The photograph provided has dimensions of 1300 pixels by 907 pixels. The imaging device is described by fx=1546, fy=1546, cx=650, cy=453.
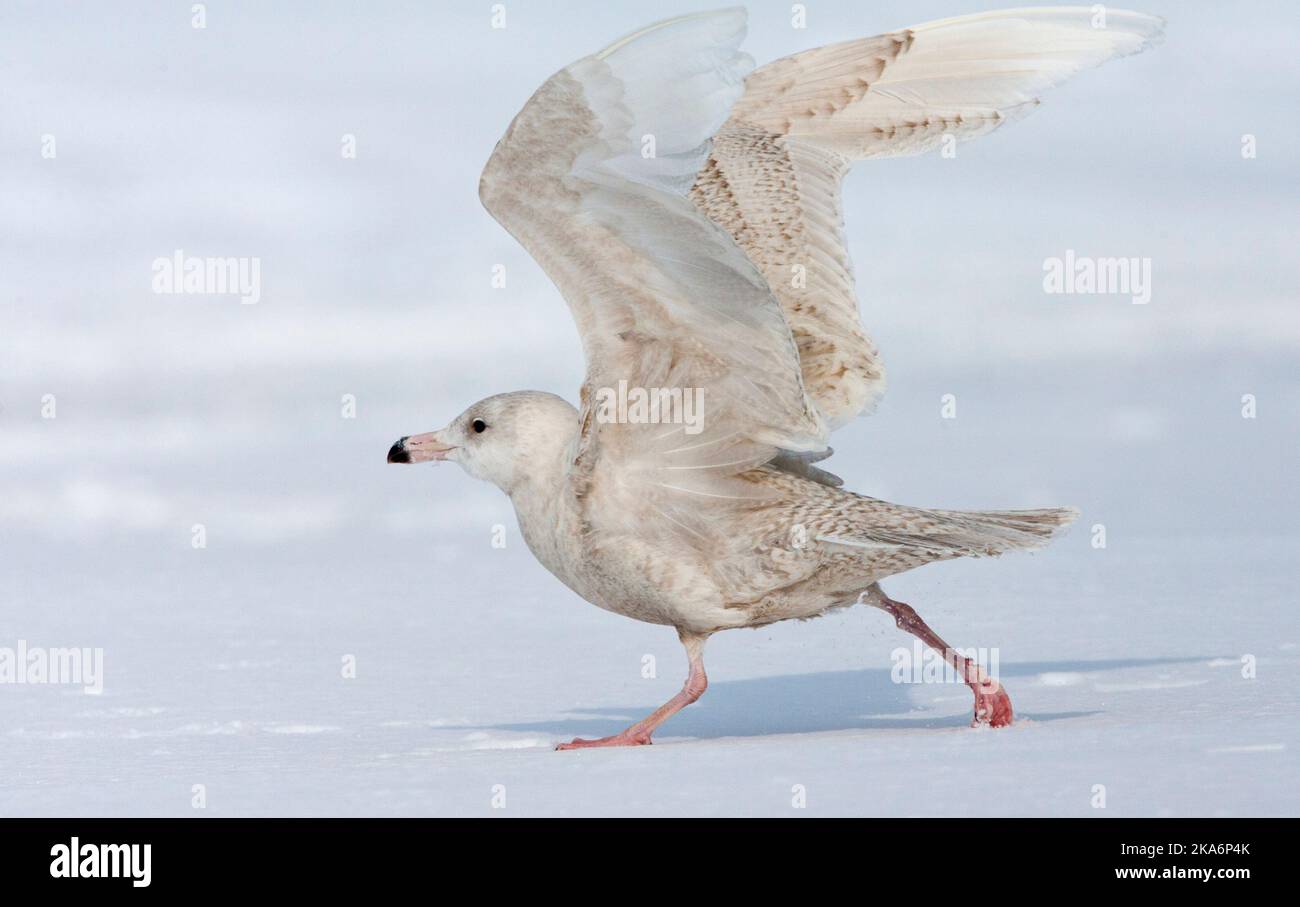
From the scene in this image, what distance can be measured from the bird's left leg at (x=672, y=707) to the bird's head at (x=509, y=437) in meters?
0.89

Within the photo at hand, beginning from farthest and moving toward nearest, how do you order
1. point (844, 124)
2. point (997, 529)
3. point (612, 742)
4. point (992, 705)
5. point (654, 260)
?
point (844, 124) < point (992, 705) < point (612, 742) < point (997, 529) < point (654, 260)

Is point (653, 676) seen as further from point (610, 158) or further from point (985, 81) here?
point (610, 158)

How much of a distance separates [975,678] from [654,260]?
222cm

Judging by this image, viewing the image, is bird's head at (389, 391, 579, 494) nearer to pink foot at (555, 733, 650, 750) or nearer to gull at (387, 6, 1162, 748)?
gull at (387, 6, 1162, 748)

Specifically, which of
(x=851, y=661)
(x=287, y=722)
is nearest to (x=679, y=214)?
(x=287, y=722)

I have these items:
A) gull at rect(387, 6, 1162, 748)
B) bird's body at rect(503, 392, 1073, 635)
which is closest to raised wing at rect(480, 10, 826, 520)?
gull at rect(387, 6, 1162, 748)

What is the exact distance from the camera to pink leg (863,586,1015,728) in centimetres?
607

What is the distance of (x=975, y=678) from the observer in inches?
241

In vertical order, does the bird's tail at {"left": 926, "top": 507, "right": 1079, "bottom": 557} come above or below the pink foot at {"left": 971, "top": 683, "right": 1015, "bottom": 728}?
above

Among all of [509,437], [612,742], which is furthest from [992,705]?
[509,437]

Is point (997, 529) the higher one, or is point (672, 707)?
point (997, 529)

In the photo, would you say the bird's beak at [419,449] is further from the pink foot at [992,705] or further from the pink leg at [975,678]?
the pink foot at [992,705]

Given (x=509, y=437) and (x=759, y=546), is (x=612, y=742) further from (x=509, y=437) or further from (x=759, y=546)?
(x=509, y=437)

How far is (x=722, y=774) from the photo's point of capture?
16.0 feet
